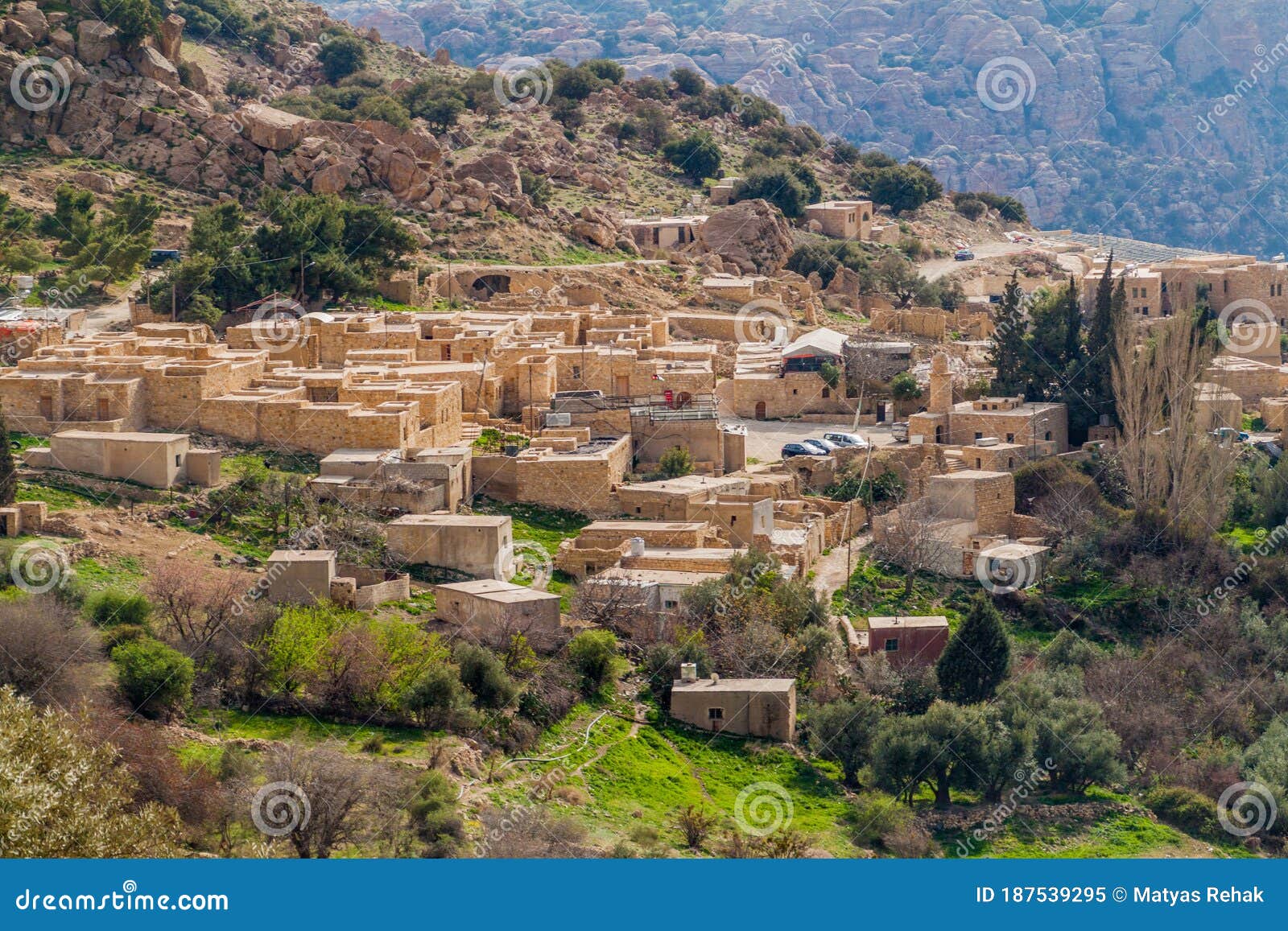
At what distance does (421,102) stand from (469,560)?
41.5 m

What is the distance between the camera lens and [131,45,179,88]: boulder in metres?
58.5

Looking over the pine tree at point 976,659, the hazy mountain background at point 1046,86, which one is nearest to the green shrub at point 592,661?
the pine tree at point 976,659

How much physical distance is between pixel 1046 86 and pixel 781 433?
137616 millimetres

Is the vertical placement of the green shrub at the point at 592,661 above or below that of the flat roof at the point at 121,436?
below

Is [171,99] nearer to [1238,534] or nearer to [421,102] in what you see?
[421,102]

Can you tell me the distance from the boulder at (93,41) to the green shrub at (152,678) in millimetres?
36612

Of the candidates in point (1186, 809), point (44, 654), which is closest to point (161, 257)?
point (44, 654)

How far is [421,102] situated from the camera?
69875 mm

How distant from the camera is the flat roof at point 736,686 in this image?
28812 mm

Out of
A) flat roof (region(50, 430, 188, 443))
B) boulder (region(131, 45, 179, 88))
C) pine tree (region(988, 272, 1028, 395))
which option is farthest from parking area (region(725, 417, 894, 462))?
boulder (region(131, 45, 179, 88))

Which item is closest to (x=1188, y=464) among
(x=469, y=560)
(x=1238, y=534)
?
(x=1238, y=534)

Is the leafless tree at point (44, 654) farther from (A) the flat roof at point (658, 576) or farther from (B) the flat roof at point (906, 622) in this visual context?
(B) the flat roof at point (906, 622)

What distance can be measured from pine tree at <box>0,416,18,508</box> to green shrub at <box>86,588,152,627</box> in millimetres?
3642

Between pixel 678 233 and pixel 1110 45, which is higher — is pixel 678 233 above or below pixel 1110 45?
below
